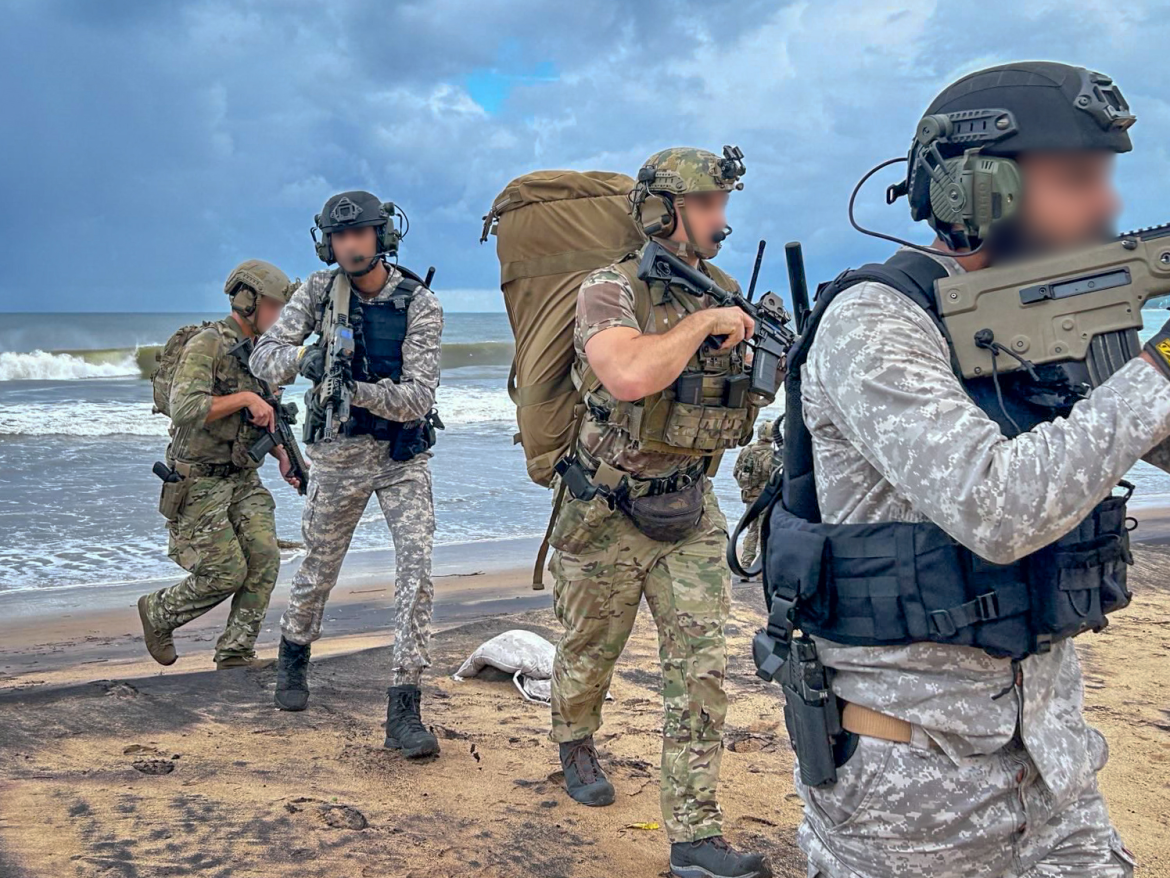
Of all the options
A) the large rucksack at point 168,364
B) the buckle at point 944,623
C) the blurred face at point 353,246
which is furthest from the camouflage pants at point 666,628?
the large rucksack at point 168,364

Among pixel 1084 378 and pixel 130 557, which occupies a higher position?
pixel 1084 378

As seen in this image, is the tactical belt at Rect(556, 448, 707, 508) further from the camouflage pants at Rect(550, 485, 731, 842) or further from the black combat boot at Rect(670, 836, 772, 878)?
the black combat boot at Rect(670, 836, 772, 878)

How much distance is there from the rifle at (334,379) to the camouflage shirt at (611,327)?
1.38 meters

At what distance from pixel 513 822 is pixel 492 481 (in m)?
10.7

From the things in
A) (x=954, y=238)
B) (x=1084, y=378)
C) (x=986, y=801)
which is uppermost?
(x=954, y=238)

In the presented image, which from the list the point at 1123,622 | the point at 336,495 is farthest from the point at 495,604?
the point at 1123,622

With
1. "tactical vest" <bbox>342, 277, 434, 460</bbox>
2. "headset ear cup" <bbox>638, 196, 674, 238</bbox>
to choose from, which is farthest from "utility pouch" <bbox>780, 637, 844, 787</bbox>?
"tactical vest" <bbox>342, 277, 434, 460</bbox>

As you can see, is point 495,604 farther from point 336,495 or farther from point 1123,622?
point 1123,622

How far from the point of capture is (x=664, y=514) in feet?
14.0

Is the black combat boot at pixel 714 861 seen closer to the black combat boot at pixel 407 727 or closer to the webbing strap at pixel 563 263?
the black combat boot at pixel 407 727

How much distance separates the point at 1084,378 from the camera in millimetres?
2098

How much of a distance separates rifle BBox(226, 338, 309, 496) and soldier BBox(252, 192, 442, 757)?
103cm

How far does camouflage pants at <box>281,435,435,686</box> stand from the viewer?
538cm

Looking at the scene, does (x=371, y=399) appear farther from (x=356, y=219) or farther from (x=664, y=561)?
(x=664, y=561)
